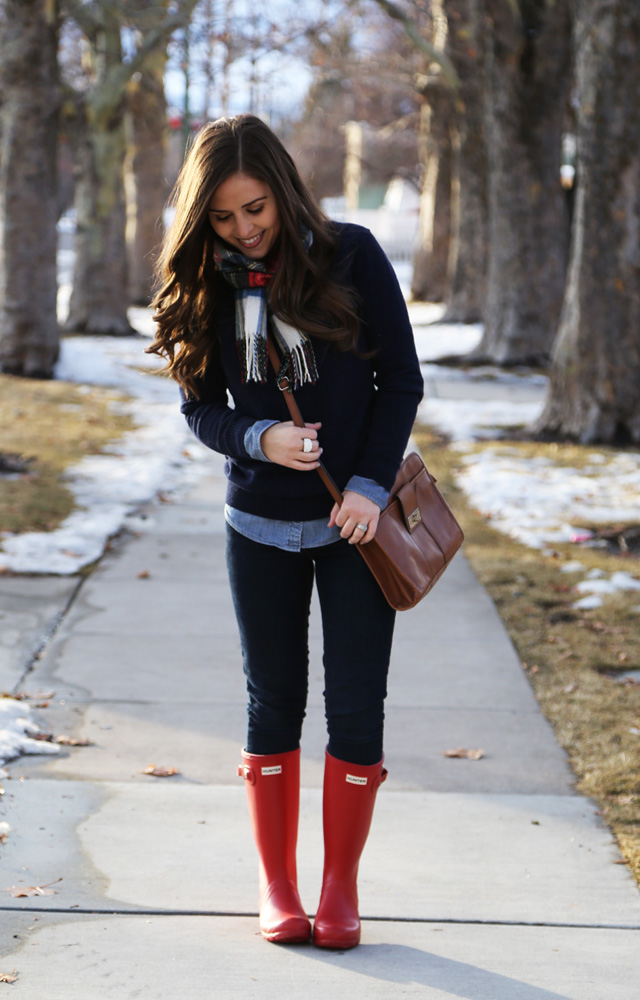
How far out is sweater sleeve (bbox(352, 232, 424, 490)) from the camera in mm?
2535

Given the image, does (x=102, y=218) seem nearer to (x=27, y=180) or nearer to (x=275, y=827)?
(x=27, y=180)

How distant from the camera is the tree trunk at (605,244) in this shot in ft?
27.6

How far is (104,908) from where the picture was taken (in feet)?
9.32

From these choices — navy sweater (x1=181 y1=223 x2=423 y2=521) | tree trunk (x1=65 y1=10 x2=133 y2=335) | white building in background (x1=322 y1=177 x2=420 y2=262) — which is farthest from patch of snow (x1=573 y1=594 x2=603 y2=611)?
white building in background (x1=322 y1=177 x2=420 y2=262)

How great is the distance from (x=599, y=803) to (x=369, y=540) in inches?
59.3

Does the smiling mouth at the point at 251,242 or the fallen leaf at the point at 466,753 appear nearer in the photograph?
the smiling mouth at the point at 251,242

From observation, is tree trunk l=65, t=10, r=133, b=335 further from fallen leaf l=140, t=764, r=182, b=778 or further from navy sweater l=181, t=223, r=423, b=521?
navy sweater l=181, t=223, r=423, b=521

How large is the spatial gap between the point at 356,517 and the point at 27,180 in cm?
1004

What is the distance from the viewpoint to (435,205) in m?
22.4

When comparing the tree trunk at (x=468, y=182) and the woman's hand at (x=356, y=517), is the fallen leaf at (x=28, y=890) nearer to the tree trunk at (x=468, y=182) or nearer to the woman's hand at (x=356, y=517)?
the woman's hand at (x=356, y=517)

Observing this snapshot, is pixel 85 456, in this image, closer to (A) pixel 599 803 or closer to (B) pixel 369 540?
(A) pixel 599 803

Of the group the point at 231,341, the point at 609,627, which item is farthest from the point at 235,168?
the point at 609,627

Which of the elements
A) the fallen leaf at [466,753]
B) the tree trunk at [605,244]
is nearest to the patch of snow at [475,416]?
the tree trunk at [605,244]

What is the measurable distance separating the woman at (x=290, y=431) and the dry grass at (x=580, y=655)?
3.20ft
